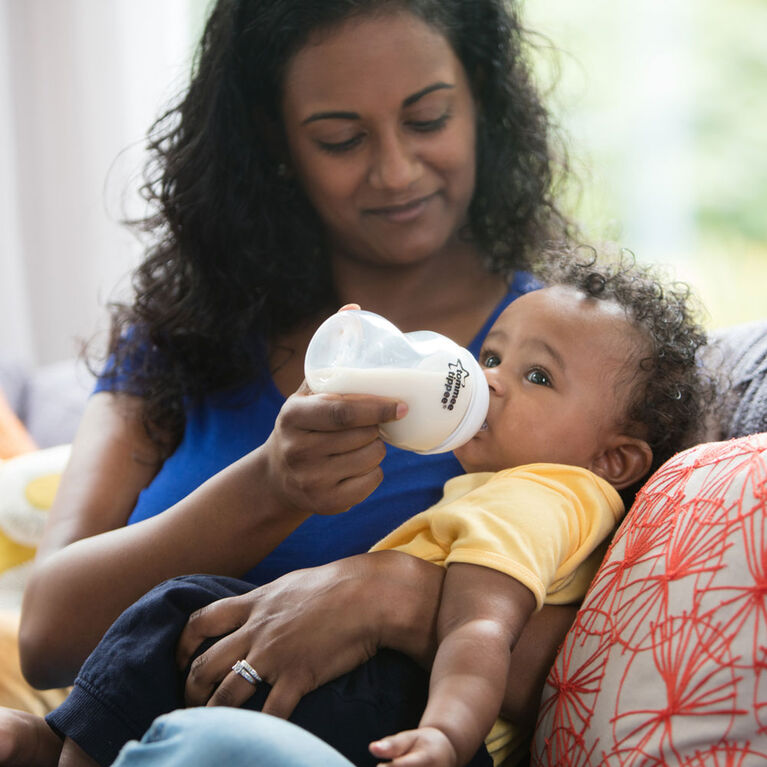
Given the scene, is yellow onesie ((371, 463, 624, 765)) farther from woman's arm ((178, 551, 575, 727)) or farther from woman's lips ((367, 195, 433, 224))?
woman's lips ((367, 195, 433, 224))

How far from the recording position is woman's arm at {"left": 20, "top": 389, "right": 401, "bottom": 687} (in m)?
1.02

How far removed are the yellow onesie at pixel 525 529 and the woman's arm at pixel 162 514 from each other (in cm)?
12

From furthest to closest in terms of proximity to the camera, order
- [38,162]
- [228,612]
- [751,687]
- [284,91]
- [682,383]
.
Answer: [38,162] < [284,91] < [682,383] < [228,612] < [751,687]

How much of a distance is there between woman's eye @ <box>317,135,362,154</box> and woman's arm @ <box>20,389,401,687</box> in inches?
21.2

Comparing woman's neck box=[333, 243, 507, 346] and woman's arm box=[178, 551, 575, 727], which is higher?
woman's neck box=[333, 243, 507, 346]

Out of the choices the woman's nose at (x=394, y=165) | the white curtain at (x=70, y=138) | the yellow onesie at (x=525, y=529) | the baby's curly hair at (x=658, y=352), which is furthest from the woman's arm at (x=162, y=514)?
the white curtain at (x=70, y=138)

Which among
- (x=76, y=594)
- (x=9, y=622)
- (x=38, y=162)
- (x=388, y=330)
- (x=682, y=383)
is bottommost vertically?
(x=9, y=622)

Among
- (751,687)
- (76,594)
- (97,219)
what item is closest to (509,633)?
(751,687)

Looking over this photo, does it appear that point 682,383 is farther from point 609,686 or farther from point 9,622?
point 9,622

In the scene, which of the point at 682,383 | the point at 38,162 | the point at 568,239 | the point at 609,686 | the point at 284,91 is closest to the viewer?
the point at 609,686

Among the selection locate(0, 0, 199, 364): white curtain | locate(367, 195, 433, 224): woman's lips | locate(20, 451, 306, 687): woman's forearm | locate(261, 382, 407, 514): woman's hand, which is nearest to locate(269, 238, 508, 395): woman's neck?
locate(367, 195, 433, 224): woman's lips

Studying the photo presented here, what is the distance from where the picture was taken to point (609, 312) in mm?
1227

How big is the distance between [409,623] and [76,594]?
516 mm

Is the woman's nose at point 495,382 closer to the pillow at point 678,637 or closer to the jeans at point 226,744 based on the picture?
the pillow at point 678,637
